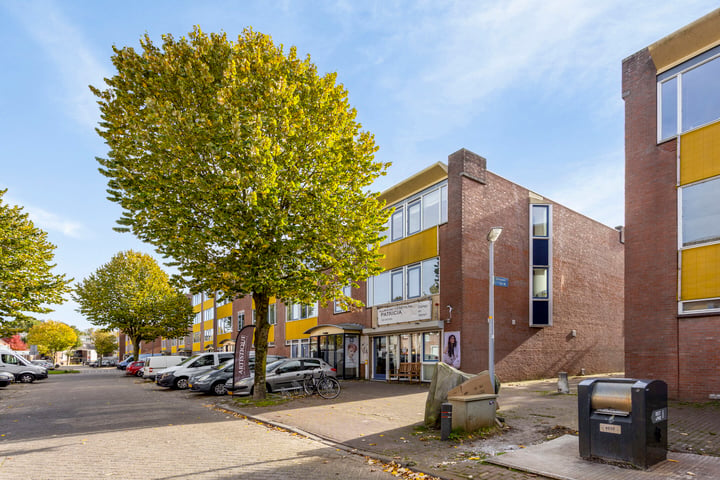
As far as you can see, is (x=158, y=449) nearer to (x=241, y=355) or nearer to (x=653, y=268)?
(x=241, y=355)

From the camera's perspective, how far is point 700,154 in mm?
13914

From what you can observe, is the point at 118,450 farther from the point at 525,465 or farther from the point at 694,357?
the point at 694,357

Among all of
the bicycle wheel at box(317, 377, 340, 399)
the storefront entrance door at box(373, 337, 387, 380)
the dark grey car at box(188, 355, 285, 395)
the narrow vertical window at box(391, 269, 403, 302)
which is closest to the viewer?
the bicycle wheel at box(317, 377, 340, 399)

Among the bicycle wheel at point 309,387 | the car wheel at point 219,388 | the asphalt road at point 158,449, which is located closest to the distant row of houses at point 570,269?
the car wheel at point 219,388

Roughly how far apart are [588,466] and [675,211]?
10021mm

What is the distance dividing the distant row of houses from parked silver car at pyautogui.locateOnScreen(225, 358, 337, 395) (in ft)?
10.9

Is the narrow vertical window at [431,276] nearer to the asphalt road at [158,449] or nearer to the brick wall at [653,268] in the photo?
the brick wall at [653,268]

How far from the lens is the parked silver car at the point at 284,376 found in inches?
712

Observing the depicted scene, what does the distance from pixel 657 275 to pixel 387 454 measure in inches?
413

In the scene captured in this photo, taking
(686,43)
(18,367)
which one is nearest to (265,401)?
(686,43)

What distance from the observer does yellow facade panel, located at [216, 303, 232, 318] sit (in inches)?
1966

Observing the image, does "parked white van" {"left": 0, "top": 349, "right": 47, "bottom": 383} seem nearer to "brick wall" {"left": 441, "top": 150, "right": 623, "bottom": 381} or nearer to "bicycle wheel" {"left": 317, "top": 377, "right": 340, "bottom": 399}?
"bicycle wheel" {"left": 317, "top": 377, "right": 340, "bottom": 399}

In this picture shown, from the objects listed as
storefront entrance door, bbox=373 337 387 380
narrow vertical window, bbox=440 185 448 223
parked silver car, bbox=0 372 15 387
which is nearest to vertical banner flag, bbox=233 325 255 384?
storefront entrance door, bbox=373 337 387 380

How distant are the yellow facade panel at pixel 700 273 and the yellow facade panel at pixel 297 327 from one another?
22.2 meters
